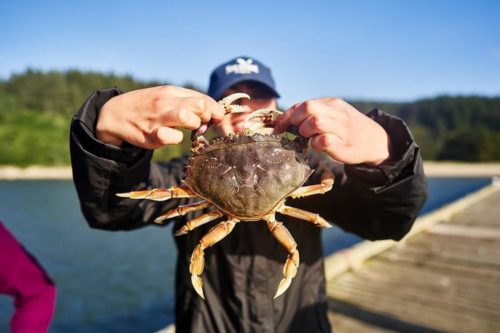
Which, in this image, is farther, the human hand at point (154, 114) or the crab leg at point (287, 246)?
the crab leg at point (287, 246)

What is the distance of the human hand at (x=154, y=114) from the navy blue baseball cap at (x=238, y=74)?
1.04m

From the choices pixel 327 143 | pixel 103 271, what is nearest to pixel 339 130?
pixel 327 143

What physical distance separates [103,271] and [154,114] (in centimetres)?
1130

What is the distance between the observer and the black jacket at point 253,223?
187 cm

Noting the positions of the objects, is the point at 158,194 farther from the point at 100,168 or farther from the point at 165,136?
the point at 165,136

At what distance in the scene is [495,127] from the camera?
8012cm

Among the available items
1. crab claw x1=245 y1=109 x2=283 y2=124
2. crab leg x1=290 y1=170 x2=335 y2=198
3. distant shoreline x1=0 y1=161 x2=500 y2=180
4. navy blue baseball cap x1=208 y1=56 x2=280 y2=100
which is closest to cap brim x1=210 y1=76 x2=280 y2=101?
navy blue baseball cap x1=208 y1=56 x2=280 y2=100

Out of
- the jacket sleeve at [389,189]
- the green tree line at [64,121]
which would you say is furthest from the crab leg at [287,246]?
the green tree line at [64,121]

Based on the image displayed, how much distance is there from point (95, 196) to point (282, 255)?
45.6 inches

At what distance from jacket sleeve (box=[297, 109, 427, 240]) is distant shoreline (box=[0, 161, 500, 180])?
157 ft

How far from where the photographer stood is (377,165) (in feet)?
6.37

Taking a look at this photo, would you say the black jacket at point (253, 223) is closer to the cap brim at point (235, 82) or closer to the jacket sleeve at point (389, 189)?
the jacket sleeve at point (389, 189)

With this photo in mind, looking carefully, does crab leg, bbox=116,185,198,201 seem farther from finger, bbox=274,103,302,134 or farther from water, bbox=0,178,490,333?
water, bbox=0,178,490,333

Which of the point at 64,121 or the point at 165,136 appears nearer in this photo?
the point at 165,136
